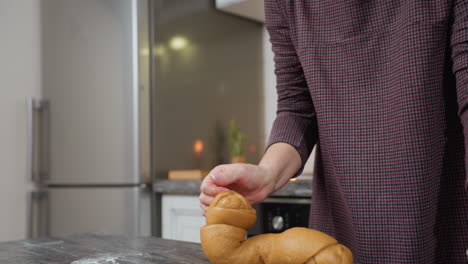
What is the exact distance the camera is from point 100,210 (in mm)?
2102

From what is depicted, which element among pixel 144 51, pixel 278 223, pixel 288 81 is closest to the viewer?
pixel 288 81

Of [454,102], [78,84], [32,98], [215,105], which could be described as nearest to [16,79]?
[32,98]

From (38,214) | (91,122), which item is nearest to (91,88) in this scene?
(91,122)

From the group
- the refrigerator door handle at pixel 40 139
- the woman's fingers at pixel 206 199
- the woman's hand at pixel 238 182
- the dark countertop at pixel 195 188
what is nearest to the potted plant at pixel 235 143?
the dark countertop at pixel 195 188

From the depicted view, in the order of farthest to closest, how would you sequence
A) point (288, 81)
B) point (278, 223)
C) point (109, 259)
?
point (278, 223)
point (288, 81)
point (109, 259)

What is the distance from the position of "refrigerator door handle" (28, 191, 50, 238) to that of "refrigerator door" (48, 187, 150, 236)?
0.07 feet

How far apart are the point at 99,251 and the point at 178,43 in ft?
5.04

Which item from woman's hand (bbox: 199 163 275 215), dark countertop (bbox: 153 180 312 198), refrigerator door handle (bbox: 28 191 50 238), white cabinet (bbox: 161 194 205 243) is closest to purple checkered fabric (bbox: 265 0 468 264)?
woman's hand (bbox: 199 163 275 215)

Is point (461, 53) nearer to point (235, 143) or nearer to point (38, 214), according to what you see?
point (235, 143)

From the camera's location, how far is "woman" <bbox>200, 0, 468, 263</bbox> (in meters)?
0.77

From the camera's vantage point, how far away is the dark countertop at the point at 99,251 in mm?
682

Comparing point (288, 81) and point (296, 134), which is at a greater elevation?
point (288, 81)

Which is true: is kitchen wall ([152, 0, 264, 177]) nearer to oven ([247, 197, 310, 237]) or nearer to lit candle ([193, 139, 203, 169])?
lit candle ([193, 139, 203, 169])

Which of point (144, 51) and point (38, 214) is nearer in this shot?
point (144, 51)
